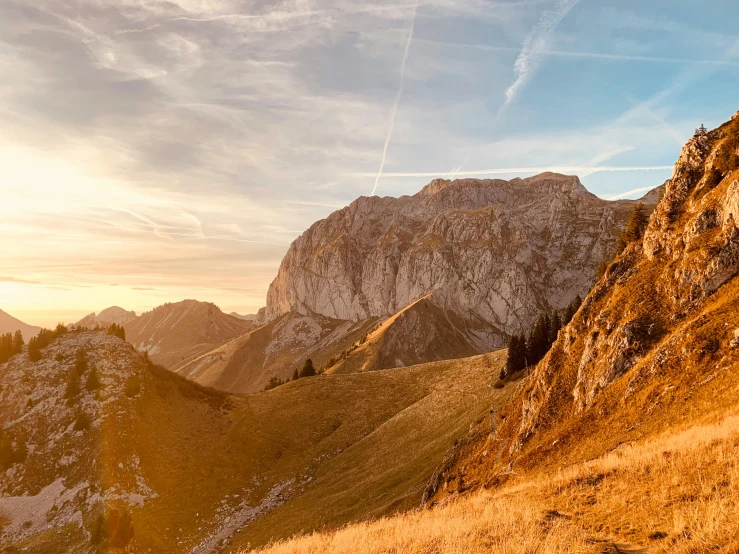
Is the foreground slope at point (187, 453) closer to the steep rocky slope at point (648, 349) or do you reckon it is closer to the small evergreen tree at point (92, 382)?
the small evergreen tree at point (92, 382)

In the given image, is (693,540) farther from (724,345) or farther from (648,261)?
(648,261)

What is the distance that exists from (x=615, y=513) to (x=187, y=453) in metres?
67.9

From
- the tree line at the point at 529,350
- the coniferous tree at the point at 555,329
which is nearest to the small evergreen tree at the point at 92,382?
the tree line at the point at 529,350

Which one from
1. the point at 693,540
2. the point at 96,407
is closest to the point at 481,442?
the point at 693,540

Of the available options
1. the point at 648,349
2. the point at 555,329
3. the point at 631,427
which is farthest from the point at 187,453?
the point at 555,329

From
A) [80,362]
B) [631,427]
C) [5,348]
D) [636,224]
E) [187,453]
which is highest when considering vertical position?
[636,224]

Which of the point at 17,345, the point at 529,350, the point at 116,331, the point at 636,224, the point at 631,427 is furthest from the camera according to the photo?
the point at 116,331

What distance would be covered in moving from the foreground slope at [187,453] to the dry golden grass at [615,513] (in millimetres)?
24020

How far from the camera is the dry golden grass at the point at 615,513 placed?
968 centimetres

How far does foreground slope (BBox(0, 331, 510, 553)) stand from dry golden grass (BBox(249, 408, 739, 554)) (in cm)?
2402

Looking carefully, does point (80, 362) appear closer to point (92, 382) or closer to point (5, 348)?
point (92, 382)

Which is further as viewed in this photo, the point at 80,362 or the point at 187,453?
the point at 80,362

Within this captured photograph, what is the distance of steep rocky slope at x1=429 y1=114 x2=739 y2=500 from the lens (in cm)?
2344

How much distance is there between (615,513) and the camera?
12.3 m
